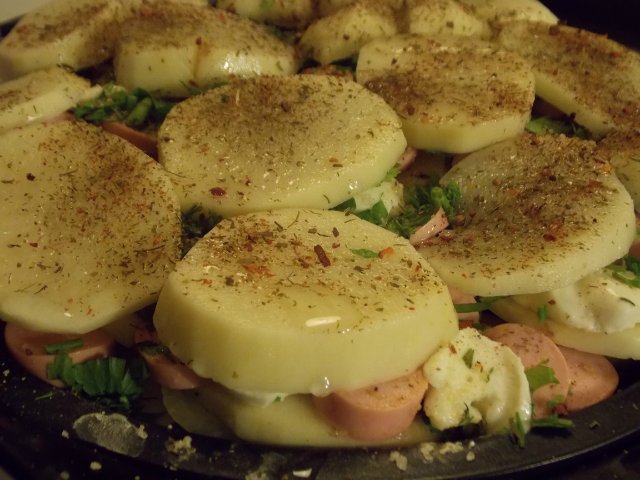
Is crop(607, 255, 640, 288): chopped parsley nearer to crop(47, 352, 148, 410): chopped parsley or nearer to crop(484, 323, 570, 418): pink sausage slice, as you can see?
crop(484, 323, 570, 418): pink sausage slice

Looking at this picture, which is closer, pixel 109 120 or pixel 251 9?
pixel 109 120

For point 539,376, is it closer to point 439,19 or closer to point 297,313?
point 297,313

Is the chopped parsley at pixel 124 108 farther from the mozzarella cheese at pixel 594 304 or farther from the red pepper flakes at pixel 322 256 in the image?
the mozzarella cheese at pixel 594 304

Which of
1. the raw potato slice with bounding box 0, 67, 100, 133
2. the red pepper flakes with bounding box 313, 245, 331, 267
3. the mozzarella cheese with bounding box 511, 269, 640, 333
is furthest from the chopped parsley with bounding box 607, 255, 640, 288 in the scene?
the raw potato slice with bounding box 0, 67, 100, 133

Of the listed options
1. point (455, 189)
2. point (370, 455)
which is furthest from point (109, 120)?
point (370, 455)

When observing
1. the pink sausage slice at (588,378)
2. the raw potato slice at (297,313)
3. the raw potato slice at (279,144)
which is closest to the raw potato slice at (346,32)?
the raw potato slice at (279,144)

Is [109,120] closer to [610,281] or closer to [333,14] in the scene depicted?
[333,14]

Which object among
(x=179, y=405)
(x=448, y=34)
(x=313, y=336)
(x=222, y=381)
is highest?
(x=448, y=34)
